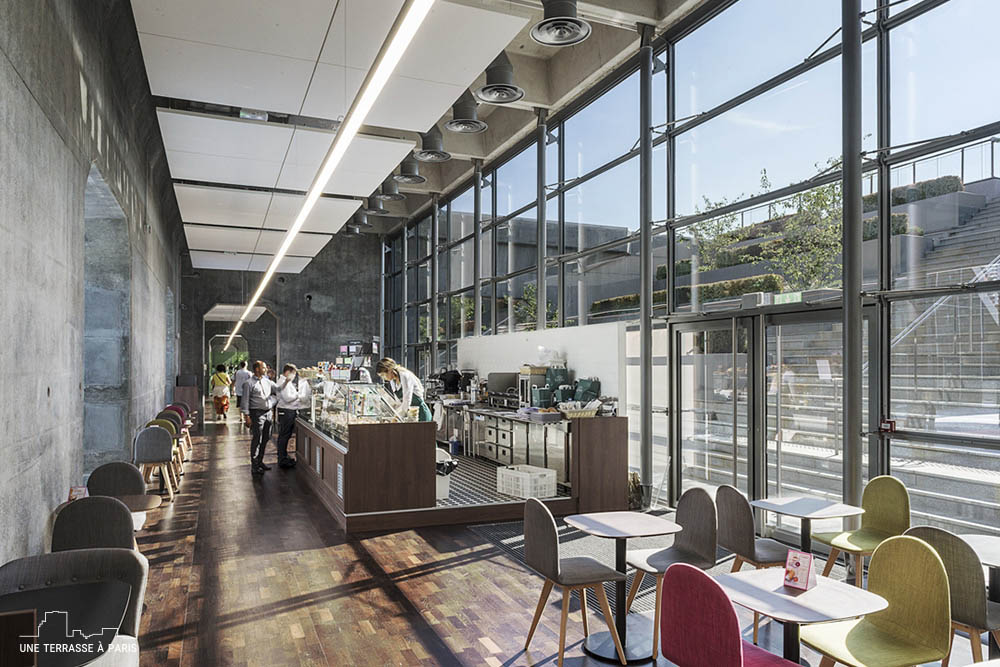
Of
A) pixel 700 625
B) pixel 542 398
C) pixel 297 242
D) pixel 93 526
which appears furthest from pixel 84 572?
pixel 297 242

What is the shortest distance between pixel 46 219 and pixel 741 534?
4.28 metres

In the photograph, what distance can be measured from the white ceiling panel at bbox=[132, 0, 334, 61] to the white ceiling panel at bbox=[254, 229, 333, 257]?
20.9 ft

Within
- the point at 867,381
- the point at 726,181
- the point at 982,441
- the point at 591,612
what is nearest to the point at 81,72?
the point at 591,612

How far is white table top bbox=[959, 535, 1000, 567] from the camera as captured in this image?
3367 millimetres

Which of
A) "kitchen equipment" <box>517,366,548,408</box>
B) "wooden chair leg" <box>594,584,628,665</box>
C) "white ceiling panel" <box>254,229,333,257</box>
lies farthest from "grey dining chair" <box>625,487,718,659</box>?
"white ceiling panel" <box>254,229,333,257</box>

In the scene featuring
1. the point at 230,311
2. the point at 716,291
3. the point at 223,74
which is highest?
the point at 223,74

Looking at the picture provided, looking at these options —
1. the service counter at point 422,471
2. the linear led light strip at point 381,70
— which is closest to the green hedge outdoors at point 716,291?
the service counter at point 422,471

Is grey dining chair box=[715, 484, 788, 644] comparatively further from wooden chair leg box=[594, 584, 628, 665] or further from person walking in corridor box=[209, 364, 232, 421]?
person walking in corridor box=[209, 364, 232, 421]

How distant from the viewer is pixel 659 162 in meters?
8.02

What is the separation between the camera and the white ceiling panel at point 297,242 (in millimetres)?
12172

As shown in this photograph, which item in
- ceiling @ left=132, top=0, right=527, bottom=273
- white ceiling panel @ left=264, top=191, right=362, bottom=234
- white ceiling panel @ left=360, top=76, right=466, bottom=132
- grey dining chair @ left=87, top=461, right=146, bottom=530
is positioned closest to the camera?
grey dining chair @ left=87, top=461, right=146, bottom=530

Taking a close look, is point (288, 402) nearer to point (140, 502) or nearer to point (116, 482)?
point (116, 482)

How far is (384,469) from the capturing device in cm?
675

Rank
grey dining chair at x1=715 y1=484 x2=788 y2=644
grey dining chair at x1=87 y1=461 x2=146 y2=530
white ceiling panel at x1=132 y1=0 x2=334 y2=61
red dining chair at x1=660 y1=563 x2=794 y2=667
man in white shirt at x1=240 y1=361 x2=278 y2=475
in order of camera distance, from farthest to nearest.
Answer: man in white shirt at x1=240 y1=361 x2=278 y2=475 < white ceiling panel at x1=132 y1=0 x2=334 y2=61 < grey dining chair at x1=87 y1=461 x2=146 y2=530 < grey dining chair at x1=715 y1=484 x2=788 y2=644 < red dining chair at x1=660 y1=563 x2=794 y2=667
